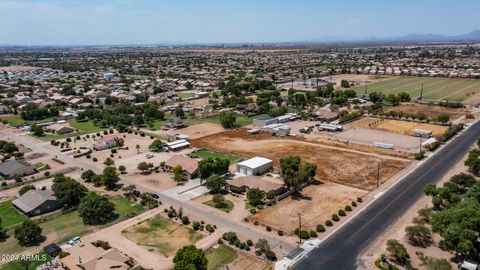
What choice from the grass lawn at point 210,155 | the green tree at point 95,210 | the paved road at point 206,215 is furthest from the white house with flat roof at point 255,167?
the green tree at point 95,210

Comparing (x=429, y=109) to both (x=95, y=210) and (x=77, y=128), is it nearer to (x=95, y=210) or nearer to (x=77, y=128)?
(x=95, y=210)

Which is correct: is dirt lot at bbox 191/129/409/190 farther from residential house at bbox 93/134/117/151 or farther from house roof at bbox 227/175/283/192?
residential house at bbox 93/134/117/151

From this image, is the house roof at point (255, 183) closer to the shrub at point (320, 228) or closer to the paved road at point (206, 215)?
the paved road at point (206, 215)

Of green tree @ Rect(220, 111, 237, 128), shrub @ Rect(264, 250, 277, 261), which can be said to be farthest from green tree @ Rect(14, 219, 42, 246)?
green tree @ Rect(220, 111, 237, 128)

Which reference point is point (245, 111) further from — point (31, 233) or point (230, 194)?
point (31, 233)

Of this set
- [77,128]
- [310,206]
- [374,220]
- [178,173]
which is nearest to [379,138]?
[310,206]

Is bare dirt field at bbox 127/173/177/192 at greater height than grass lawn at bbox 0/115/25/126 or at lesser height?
lesser
